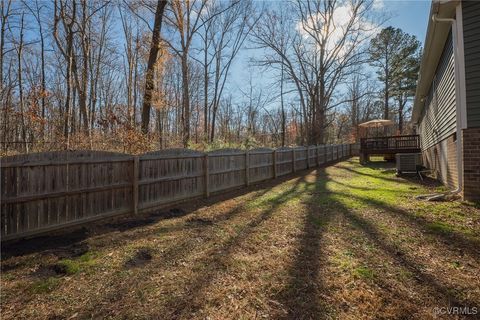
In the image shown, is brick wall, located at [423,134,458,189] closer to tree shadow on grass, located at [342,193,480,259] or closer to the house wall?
the house wall

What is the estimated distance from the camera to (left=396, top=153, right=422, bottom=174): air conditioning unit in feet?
34.1

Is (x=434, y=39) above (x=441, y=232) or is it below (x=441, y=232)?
above

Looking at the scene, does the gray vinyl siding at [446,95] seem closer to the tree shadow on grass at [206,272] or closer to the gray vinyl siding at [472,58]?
the gray vinyl siding at [472,58]

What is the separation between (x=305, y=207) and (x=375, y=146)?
12.8 m

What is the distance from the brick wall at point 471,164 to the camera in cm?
562

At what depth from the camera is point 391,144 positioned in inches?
656

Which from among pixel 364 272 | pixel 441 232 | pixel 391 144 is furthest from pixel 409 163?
pixel 364 272

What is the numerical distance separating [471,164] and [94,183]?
292 inches

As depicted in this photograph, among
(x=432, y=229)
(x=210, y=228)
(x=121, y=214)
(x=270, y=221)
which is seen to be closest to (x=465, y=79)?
(x=432, y=229)

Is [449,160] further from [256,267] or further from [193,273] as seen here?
[193,273]

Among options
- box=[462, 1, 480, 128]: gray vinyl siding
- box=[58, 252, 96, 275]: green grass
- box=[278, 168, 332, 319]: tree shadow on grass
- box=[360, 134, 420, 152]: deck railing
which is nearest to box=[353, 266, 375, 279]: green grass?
box=[278, 168, 332, 319]: tree shadow on grass

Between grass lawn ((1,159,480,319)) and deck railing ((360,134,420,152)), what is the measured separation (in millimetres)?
11550

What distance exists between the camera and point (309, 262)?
3529mm

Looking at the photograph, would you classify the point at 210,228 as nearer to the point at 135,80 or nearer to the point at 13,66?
the point at 135,80
